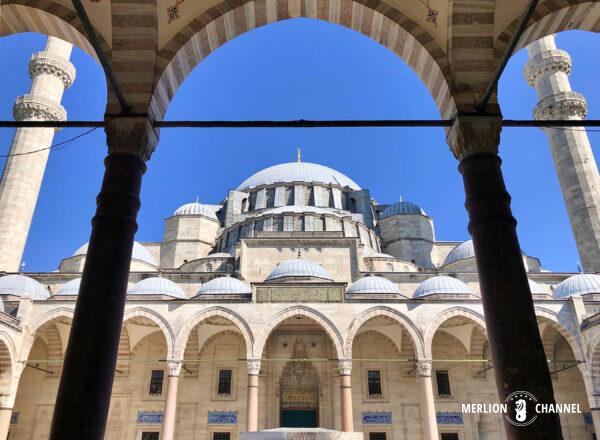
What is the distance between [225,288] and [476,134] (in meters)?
12.8

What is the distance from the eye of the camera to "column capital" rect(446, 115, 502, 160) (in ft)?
12.8

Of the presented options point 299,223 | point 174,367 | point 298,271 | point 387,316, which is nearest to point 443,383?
point 387,316

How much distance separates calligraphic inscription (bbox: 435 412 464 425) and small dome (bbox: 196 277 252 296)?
731 centimetres

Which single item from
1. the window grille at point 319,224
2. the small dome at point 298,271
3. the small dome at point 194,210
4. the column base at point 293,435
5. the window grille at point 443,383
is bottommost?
the column base at point 293,435

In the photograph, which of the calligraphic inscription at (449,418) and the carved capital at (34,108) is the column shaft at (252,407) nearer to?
the calligraphic inscription at (449,418)

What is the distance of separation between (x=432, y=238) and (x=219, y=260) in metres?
11.4

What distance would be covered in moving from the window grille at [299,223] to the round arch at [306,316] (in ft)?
24.7

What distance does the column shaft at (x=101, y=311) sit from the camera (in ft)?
9.57

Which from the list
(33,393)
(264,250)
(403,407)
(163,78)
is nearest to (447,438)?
(403,407)

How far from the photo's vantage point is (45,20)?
4543 mm

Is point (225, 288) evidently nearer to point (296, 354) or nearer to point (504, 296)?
point (296, 354)

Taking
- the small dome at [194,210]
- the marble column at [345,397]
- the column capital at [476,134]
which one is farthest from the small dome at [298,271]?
the column capital at [476,134]

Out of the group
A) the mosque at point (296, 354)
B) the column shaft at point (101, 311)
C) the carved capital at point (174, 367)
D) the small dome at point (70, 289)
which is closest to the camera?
the column shaft at point (101, 311)

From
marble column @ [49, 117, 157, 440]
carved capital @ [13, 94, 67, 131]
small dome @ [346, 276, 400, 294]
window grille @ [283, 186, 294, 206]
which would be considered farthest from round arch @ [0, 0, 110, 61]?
window grille @ [283, 186, 294, 206]
